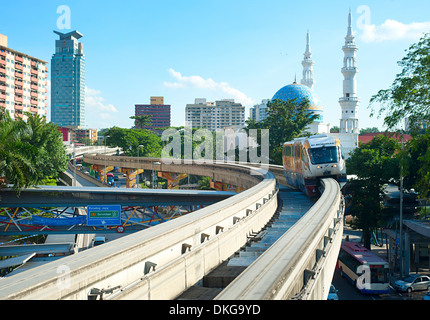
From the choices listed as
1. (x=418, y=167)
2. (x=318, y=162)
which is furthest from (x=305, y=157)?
(x=418, y=167)

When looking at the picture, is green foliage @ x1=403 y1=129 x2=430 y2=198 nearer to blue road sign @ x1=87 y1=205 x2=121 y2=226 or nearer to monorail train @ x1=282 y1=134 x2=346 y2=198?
monorail train @ x1=282 y1=134 x2=346 y2=198

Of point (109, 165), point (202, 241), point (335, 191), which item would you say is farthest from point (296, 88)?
point (202, 241)

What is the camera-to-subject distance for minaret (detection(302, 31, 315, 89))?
400 ft

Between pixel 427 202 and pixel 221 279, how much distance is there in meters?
36.9

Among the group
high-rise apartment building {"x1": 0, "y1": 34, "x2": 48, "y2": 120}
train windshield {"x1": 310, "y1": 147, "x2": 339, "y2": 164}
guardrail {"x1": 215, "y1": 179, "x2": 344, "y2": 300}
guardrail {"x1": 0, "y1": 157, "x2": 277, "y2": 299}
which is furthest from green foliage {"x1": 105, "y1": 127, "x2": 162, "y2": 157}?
guardrail {"x1": 215, "y1": 179, "x2": 344, "y2": 300}

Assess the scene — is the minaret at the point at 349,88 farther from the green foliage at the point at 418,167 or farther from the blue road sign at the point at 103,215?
the blue road sign at the point at 103,215

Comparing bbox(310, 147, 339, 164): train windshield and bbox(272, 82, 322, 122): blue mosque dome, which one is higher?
bbox(272, 82, 322, 122): blue mosque dome

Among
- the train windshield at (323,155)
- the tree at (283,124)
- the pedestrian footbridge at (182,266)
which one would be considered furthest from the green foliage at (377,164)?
the pedestrian footbridge at (182,266)

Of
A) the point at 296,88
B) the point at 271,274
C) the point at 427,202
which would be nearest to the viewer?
the point at 271,274

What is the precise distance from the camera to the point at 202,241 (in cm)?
1181

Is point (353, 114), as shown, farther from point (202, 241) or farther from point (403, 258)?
point (202, 241)

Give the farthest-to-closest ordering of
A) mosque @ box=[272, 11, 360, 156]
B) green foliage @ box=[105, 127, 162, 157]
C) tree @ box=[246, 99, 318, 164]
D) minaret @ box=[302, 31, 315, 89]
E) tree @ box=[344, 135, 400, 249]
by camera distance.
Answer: minaret @ box=[302, 31, 315, 89], green foliage @ box=[105, 127, 162, 157], mosque @ box=[272, 11, 360, 156], tree @ box=[246, 99, 318, 164], tree @ box=[344, 135, 400, 249]

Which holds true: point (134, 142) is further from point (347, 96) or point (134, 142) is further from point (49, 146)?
point (49, 146)

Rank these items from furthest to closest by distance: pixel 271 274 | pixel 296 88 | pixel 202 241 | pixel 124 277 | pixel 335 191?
pixel 296 88
pixel 335 191
pixel 202 241
pixel 124 277
pixel 271 274
